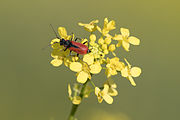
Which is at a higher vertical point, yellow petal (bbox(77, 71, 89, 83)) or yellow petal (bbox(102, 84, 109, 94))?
yellow petal (bbox(77, 71, 89, 83))

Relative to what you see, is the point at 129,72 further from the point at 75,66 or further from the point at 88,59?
the point at 75,66

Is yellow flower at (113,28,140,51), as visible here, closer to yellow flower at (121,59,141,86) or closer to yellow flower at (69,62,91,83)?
yellow flower at (121,59,141,86)

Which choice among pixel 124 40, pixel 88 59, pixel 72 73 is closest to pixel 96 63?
pixel 88 59

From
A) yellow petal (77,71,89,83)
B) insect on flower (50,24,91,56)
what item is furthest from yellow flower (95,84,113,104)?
insect on flower (50,24,91,56)

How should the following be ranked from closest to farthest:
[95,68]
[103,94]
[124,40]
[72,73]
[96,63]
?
[95,68], [96,63], [103,94], [124,40], [72,73]

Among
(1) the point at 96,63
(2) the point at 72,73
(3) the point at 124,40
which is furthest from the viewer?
(2) the point at 72,73

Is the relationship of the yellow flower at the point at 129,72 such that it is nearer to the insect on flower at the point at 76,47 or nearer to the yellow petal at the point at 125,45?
the yellow petal at the point at 125,45

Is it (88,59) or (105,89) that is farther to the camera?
(105,89)
